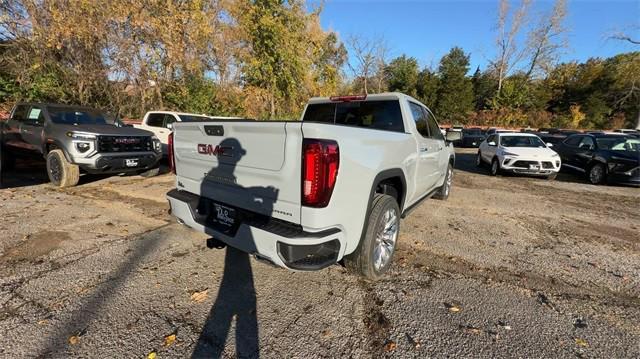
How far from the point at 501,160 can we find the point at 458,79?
3444 centimetres

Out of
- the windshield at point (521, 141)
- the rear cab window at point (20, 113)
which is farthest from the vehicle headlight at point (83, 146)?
the windshield at point (521, 141)

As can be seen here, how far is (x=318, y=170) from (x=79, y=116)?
24.6 ft

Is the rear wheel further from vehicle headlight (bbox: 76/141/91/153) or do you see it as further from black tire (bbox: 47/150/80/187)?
black tire (bbox: 47/150/80/187)

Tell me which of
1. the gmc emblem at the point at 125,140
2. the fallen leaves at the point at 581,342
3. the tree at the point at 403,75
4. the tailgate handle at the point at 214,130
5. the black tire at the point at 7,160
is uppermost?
the tree at the point at 403,75

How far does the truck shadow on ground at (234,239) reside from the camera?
91.9 inches

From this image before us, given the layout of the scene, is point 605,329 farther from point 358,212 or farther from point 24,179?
point 24,179

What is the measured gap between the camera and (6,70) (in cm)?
1351

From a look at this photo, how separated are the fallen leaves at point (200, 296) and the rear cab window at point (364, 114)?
2369 millimetres

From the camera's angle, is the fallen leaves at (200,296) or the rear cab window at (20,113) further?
the rear cab window at (20,113)

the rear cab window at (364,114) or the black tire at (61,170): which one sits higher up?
the rear cab window at (364,114)

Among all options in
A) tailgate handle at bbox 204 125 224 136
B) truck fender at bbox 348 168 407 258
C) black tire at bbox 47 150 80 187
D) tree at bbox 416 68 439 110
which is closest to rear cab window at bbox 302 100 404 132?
truck fender at bbox 348 168 407 258

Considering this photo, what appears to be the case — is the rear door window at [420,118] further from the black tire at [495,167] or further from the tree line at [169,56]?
the tree line at [169,56]

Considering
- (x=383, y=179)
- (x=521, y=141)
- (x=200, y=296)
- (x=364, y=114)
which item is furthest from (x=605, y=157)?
(x=200, y=296)

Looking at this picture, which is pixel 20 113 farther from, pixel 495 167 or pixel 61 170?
pixel 495 167
